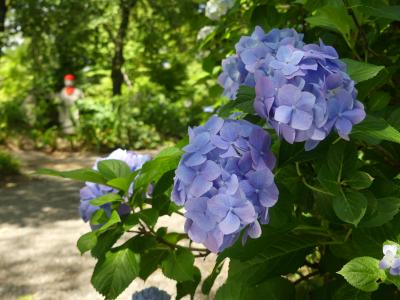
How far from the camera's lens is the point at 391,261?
2.40 feet

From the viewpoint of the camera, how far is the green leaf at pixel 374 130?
2.27 ft

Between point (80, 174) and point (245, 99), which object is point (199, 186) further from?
point (80, 174)

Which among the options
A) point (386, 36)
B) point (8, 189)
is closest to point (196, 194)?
point (386, 36)

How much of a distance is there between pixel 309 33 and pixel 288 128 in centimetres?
73

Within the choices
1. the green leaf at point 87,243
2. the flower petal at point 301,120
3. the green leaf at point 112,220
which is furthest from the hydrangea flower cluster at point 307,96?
the green leaf at point 87,243

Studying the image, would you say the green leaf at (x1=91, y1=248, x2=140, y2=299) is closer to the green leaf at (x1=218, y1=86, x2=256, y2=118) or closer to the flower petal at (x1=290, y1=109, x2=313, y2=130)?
the green leaf at (x1=218, y1=86, x2=256, y2=118)

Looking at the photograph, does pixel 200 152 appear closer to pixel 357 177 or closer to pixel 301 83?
pixel 301 83

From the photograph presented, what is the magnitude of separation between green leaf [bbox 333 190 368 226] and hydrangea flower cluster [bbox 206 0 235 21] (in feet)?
3.81

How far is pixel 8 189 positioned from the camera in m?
5.53

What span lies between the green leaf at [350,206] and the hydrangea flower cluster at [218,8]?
1162 millimetres

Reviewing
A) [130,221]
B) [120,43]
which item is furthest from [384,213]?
[120,43]

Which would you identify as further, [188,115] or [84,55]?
[84,55]

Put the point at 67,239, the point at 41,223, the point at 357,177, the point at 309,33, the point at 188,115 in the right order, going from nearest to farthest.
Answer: the point at 357,177 < the point at 309,33 < the point at 67,239 < the point at 41,223 < the point at 188,115

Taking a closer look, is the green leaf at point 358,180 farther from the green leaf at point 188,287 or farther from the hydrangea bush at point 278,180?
the green leaf at point 188,287
